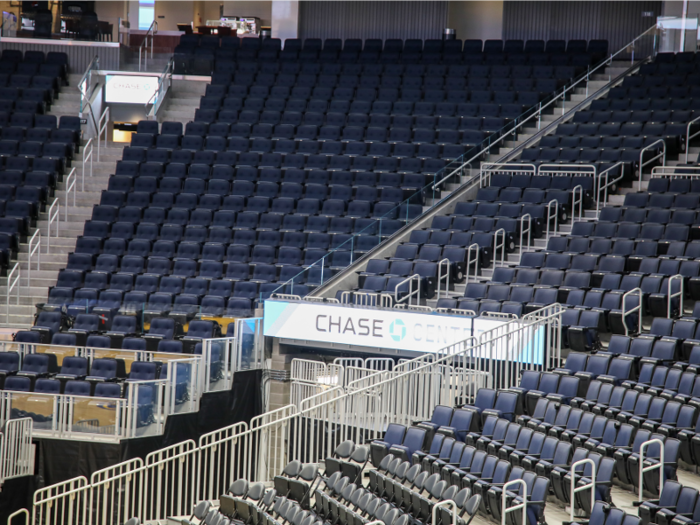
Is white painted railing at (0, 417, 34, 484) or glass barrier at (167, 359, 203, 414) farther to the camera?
glass barrier at (167, 359, 203, 414)

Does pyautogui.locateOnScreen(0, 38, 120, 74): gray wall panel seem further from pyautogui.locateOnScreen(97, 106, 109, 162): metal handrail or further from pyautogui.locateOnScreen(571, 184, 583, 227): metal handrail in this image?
pyautogui.locateOnScreen(571, 184, 583, 227): metal handrail

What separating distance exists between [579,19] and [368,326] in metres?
12.3

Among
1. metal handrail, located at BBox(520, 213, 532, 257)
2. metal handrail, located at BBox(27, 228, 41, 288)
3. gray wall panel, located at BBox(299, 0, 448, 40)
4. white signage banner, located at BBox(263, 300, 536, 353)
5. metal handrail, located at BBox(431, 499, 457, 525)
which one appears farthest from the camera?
gray wall panel, located at BBox(299, 0, 448, 40)

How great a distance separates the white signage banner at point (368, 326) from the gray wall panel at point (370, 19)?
11397mm

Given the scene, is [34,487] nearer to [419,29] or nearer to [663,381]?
[663,381]

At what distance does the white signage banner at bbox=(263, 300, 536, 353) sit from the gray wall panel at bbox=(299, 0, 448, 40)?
1140 centimetres

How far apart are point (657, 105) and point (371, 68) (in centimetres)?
616

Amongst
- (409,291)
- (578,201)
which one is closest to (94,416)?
Answer: (409,291)

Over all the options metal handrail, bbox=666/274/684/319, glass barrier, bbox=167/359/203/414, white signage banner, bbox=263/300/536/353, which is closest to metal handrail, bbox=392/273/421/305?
white signage banner, bbox=263/300/536/353

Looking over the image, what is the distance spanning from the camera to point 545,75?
18812mm

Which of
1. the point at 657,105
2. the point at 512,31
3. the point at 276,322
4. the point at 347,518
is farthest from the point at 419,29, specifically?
the point at 347,518

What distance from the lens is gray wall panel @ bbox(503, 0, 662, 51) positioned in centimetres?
2117

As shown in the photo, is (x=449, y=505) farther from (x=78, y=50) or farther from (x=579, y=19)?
(x=78, y=50)

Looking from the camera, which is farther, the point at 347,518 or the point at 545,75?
the point at 545,75
